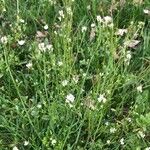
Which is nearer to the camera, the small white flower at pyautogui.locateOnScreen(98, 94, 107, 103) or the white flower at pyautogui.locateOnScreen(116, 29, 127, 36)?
the small white flower at pyautogui.locateOnScreen(98, 94, 107, 103)

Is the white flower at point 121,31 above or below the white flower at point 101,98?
above

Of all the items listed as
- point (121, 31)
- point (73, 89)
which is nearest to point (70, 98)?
point (73, 89)

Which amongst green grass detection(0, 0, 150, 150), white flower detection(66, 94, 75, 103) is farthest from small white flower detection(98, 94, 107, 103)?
white flower detection(66, 94, 75, 103)

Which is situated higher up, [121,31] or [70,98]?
[121,31]

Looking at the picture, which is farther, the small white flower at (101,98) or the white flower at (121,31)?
the white flower at (121,31)

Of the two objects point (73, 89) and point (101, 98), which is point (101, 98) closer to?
point (101, 98)

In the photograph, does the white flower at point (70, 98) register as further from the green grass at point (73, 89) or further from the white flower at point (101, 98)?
the white flower at point (101, 98)

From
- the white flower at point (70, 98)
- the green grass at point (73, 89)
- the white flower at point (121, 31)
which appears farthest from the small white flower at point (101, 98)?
the white flower at point (121, 31)

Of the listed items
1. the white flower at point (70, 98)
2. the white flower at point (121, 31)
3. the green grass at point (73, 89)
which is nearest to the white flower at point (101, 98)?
the green grass at point (73, 89)

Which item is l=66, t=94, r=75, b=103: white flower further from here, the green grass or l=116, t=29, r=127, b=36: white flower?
l=116, t=29, r=127, b=36: white flower
